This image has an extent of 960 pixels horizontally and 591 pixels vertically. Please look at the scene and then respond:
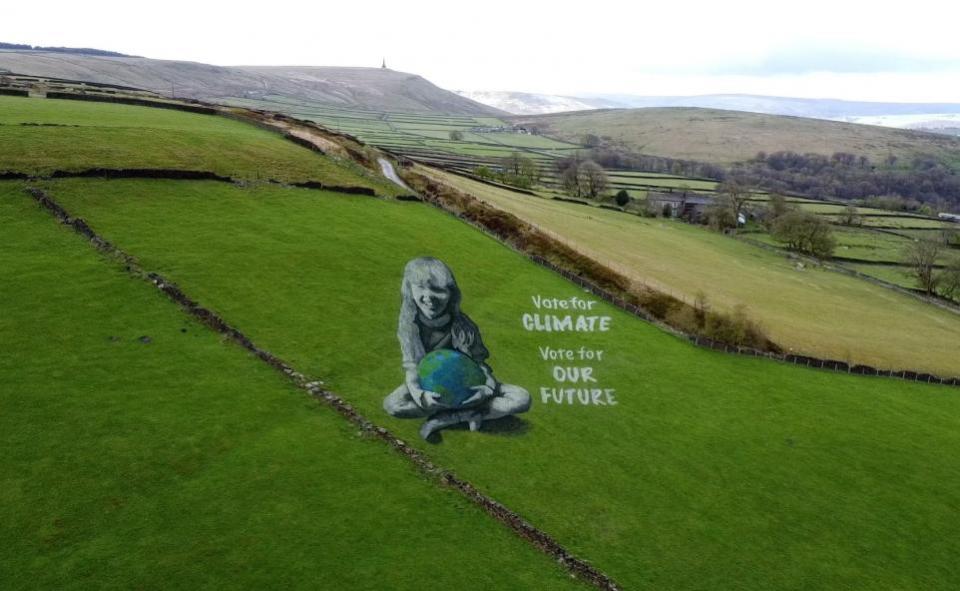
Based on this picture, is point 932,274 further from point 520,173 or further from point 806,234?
point 520,173

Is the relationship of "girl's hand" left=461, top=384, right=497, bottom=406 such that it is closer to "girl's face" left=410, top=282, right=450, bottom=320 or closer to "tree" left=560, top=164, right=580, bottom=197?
"girl's face" left=410, top=282, right=450, bottom=320

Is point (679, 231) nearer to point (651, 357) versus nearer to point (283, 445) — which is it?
point (651, 357)

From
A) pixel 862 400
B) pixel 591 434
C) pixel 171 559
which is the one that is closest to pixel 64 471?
pixel 171 559

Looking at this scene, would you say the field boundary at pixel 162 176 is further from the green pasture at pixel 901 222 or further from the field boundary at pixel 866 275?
the green pasture at pixel 901 222

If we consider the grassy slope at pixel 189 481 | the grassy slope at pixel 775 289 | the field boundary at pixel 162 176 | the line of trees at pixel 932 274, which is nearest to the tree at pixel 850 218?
the line of trees at pixel 932 274

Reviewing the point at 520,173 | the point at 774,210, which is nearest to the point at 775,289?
the point at 774,210

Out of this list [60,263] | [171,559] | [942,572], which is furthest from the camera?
[60,263]
